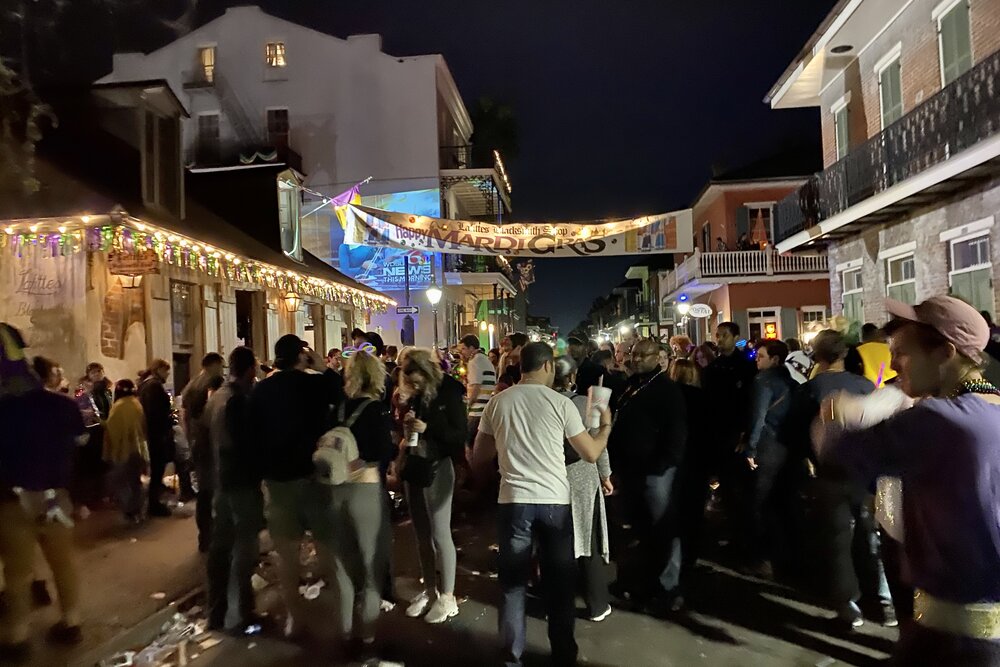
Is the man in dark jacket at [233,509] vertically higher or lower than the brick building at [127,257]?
lower

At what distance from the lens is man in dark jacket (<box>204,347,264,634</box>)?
17.7ft

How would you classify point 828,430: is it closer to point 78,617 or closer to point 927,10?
point 78,617

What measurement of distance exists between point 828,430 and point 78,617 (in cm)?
527

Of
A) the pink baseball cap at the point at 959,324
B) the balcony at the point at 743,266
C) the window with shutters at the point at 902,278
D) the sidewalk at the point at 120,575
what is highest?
the balcony at the point at 743,266

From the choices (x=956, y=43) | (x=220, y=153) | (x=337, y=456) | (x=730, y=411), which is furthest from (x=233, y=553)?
(x=220, y=153)

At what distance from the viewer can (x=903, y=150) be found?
40.4 ft

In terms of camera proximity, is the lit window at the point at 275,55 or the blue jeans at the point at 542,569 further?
the lit window at the point at 275,55

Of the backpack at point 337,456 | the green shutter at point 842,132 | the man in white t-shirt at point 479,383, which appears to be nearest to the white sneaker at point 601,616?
the backpack at point 337,456

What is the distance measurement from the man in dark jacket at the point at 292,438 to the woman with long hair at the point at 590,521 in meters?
1.69

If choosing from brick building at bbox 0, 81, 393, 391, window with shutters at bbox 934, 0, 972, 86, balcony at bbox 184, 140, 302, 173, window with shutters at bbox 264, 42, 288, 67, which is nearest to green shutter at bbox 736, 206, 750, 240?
window with shutters at bbox 934, 0, 972, 86

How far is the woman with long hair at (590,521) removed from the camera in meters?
5.38

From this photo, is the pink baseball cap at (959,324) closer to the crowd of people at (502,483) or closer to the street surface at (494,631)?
the crowd of people at (502,483)

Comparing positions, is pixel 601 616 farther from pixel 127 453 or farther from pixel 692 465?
pixel 127 453

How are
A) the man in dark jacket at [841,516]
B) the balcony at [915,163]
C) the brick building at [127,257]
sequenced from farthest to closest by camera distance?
the brick building at [127,257]
the balcony at [915,163]
the man in dark jacket at [841,516]
